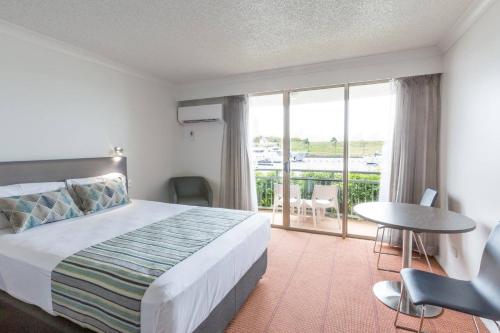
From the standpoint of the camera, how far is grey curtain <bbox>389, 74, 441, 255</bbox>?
9.86 feet

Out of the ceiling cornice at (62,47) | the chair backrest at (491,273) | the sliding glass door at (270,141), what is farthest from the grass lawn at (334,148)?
the ceiling cornice at (62,47)

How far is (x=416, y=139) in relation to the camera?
3.10 metres

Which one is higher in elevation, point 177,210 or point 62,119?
point 62,119

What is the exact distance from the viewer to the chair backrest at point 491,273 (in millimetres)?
1477

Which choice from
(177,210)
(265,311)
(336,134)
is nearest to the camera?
(265,311)

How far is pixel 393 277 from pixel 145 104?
13.4 ft

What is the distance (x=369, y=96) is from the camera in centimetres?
364

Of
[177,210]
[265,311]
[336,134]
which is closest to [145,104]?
[177,210]

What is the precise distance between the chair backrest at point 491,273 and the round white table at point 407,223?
0.17 m

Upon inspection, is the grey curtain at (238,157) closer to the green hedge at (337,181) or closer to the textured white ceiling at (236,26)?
the green hedge at (337,181)

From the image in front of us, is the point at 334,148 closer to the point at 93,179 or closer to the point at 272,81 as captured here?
the point at 272,81

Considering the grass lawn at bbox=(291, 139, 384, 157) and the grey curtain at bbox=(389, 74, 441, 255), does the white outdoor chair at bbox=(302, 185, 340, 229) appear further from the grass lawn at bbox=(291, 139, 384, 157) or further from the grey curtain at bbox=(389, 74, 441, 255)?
the grey curtain at bbox=(389, 74, 441, 255)

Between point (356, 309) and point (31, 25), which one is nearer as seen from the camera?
point (356, 309)

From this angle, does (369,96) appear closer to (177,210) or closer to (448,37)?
(448,37)
